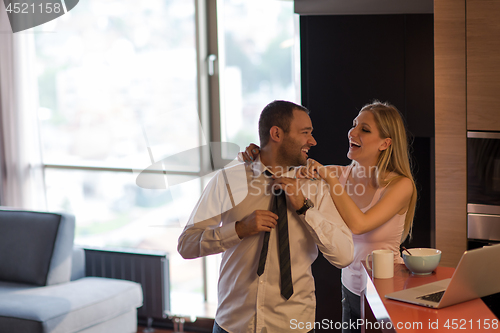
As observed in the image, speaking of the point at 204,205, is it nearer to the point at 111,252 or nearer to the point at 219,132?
the point at 219,132

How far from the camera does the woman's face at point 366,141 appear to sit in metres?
2.20

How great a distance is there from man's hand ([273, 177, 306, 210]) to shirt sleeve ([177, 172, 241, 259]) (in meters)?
0.22

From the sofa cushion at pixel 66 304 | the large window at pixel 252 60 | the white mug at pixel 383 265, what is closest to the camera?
the white mug at pixel 383 265

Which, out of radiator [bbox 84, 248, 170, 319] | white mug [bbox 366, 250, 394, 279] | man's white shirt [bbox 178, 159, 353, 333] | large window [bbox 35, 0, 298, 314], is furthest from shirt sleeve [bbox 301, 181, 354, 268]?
radiator [bbox 84, 248, 170, 319]

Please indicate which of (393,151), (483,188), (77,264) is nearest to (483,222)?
(483,188)

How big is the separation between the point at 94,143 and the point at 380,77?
2462mm

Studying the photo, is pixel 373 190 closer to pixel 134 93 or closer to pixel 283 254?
pixel 283 254

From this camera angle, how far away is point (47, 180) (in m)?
4.38

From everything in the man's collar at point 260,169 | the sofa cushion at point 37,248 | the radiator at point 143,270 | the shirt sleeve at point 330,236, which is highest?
the man's collar at point 260,169

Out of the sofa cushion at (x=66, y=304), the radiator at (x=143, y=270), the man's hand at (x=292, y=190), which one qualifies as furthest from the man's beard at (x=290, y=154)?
the radiator at (x=143, y=270)

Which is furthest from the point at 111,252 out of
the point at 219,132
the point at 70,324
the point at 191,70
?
the point at 191,70

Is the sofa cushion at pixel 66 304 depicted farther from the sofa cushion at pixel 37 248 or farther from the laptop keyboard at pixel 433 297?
the laptop keyboard at pixel 433 297

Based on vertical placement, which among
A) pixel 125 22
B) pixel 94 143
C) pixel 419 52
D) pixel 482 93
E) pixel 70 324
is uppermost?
pixel 125 22

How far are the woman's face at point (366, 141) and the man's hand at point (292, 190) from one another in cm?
57
